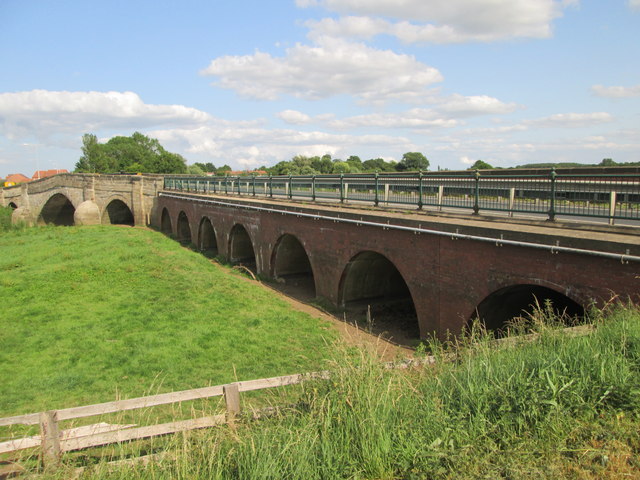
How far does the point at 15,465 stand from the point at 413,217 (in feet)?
30.4

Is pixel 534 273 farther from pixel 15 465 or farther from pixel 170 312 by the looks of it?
pixel 170 312

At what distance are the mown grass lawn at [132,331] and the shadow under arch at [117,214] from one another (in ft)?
69.8

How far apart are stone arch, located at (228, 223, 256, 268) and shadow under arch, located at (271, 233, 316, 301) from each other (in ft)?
14.2

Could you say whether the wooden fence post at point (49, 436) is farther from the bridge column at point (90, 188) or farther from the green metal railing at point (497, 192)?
the bridge column at point (90, 188)

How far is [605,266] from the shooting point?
7277mm

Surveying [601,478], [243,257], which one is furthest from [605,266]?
[243,257]

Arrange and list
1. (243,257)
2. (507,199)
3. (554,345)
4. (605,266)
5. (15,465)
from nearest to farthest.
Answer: (15,465)
(554,345)
(605,266)
(507,199)
(243,257)

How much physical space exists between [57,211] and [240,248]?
34.1 m

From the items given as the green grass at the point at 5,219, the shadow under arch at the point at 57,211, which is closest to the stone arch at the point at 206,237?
the green grass at the point at 5,219

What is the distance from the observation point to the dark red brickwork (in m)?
7.47

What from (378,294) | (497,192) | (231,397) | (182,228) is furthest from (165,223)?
(231,397)

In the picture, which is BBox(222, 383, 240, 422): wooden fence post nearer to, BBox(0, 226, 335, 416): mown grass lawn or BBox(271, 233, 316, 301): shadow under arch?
BBox(0, 226, 335, 416): mown grass lawn

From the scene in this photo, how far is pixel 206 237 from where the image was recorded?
2936cm

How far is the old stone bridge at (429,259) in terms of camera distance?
7.61 meters
